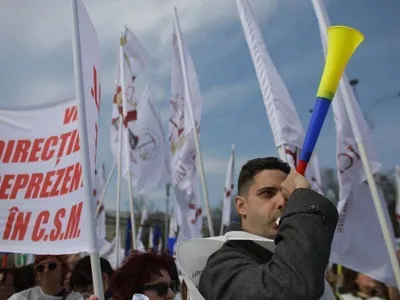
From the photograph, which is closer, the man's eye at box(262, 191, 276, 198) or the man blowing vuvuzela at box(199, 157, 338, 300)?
the man blowing vuvuzela at box(199, 157, 338, 300)

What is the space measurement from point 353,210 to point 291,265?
14.3 feet

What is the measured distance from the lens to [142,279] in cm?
327

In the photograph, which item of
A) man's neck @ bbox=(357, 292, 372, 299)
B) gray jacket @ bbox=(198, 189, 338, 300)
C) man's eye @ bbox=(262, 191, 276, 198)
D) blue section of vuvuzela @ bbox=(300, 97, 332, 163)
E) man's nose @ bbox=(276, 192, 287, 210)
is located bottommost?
man's neck @ bbox=(357, 292, 372, 299)

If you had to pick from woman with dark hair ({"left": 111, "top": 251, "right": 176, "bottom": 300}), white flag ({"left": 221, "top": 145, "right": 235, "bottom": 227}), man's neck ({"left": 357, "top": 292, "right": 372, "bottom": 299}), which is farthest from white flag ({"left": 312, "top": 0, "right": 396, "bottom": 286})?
white flag ({"left": 221, "top": 145, "right": 235, "bottom": 227})

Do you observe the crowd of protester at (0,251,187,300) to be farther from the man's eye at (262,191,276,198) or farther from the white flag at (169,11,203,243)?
the white flag at (169,11,203,243)

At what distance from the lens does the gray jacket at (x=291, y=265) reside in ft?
4.57

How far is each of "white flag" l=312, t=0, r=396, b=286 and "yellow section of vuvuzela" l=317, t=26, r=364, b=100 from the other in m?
3.79

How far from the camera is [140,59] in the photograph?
11.5m

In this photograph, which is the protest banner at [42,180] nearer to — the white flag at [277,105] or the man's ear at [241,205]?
the man's ear at [241,205]

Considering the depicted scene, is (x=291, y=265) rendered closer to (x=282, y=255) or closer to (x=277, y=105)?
(x=282, y=255)

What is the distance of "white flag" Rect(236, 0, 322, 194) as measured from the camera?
5.29 meters

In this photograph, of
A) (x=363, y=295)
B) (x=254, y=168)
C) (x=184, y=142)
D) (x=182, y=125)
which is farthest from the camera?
(x=182, y=125)

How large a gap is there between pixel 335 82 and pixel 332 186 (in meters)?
25.2

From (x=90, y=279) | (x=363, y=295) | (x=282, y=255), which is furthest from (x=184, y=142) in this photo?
(x=282, y=255)
